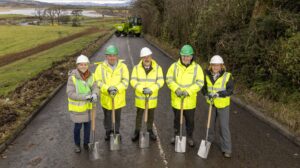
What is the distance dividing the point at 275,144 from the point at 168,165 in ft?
8.62

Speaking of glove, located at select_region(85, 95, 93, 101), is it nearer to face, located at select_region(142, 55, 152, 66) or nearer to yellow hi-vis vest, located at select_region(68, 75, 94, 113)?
yellow hi-vis vest, located at select_region(68, 75, 94, 113)

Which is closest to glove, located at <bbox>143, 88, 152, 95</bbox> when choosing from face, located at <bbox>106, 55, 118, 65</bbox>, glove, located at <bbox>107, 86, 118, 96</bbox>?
glove, located at <bbox>107, 86, 118, 96</bbox>

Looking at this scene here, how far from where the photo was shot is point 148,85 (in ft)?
20.8

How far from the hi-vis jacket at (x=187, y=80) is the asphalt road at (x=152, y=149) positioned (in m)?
1.08

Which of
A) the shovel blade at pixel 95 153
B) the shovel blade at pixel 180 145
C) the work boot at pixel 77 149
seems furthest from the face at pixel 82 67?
the shovel blade at pixel 180 145

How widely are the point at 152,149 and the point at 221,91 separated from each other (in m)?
1.93

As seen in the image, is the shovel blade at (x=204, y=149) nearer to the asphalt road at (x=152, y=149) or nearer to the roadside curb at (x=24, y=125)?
the asphalt road at (x=152, y=149)

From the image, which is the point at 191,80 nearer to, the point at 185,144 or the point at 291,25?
the point at 185,144

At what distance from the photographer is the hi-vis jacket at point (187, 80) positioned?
611 centimetres

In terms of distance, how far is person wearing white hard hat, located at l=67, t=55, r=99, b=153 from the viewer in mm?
5922

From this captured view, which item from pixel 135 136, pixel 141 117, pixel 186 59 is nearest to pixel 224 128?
pixel 186 59

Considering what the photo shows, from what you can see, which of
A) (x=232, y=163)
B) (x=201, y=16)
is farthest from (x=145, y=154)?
(x=201, y=16)

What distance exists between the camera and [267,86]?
31.7ft

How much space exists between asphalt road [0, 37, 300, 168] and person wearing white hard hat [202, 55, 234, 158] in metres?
0.43
